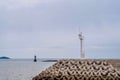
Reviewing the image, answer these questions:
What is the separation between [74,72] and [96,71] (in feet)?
7.70

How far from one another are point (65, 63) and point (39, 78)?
11.4 feet

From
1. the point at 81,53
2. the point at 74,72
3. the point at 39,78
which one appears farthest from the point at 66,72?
the point at 81,53

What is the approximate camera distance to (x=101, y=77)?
38.8m

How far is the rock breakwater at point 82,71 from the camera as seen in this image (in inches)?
1539

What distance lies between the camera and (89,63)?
40844 millimetres

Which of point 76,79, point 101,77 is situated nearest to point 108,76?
point 101,77

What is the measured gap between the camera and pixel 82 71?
131 ft

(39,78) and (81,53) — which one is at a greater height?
(81,53)

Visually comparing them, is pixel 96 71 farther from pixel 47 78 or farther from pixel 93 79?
pixel 47 78

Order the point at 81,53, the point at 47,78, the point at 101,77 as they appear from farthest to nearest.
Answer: the point at 81,53 → the point at 47,78 → the point at 101,77

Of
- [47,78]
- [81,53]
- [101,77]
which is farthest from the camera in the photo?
[81,53]

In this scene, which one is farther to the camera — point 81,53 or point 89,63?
point 81,53

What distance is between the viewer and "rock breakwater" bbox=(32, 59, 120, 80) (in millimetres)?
39094

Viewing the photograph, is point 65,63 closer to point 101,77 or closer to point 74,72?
point 74,72
